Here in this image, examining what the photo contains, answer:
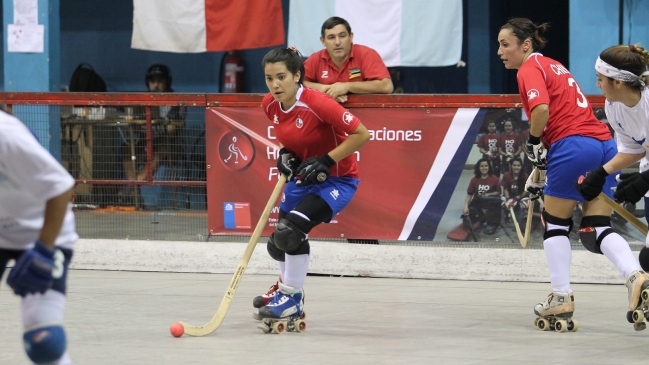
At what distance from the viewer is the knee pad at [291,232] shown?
5.94 metres

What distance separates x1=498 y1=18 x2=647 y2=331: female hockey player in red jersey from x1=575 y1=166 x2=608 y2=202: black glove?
22 cm

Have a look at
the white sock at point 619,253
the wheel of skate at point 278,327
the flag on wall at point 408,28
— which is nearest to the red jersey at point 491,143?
the white sock at point 619,253

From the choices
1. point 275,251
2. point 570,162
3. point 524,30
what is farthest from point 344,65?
point 570,162

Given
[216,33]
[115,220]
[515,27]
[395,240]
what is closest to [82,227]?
[115,220]

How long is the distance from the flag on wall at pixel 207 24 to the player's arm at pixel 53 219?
823 cm

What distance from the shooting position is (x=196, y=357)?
17.1ft

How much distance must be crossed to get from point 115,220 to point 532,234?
11.6 ft

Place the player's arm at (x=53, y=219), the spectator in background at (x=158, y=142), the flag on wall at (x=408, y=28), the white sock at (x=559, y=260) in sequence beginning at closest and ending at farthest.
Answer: the player's arm at (x=53, y=219)
the white sock at (x=559, y=260)
the spectator in background at (x=158, y=142)
the flag on wall at (x=408, y=28)

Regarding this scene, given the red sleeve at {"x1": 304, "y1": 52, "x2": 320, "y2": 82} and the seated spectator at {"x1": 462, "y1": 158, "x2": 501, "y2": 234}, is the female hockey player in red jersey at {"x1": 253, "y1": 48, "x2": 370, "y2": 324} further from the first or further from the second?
the red sleeve at {"x1": 304, "y1": 52, "x2": 320, "y2": 82}

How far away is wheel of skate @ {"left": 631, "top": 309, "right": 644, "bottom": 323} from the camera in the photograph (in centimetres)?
554

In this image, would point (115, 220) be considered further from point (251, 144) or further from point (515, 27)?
point (515, 27)

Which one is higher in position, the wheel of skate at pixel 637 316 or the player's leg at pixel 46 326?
the player's leg at pixel 46 326

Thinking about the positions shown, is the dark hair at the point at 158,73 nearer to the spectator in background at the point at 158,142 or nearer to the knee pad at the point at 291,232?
the spectator in background at the point at 158,142

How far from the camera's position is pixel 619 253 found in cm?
597
